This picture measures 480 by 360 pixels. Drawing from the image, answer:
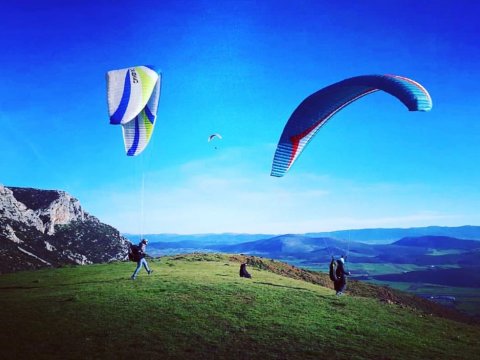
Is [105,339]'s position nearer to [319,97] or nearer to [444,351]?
[444,351]

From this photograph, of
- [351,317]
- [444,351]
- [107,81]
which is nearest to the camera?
[444,351]

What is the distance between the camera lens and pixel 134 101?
24531 millimetres

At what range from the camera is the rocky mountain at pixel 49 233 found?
109500 mm

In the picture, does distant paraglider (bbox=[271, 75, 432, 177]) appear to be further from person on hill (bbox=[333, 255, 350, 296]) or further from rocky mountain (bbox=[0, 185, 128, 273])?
rocky mountain (bbox=[0, 185, 128, 273])

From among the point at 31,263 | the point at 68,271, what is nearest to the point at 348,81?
the point at 68,271

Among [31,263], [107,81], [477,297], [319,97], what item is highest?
[107,81]

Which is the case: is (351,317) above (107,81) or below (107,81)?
below

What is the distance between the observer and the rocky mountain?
359ft

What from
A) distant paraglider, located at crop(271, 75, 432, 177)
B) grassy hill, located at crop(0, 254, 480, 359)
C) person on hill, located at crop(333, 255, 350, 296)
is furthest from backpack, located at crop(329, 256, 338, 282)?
distant paraglider, located at crop(271, 75, 432, 177)

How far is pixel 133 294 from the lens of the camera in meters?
19.7

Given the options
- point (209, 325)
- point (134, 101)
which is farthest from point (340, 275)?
point (134, 101)

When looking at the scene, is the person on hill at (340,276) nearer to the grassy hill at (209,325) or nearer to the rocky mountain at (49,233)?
the grassy hill at (209,325)

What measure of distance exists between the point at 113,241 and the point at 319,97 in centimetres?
12108

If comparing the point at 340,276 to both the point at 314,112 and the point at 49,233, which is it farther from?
the point at 49,233
